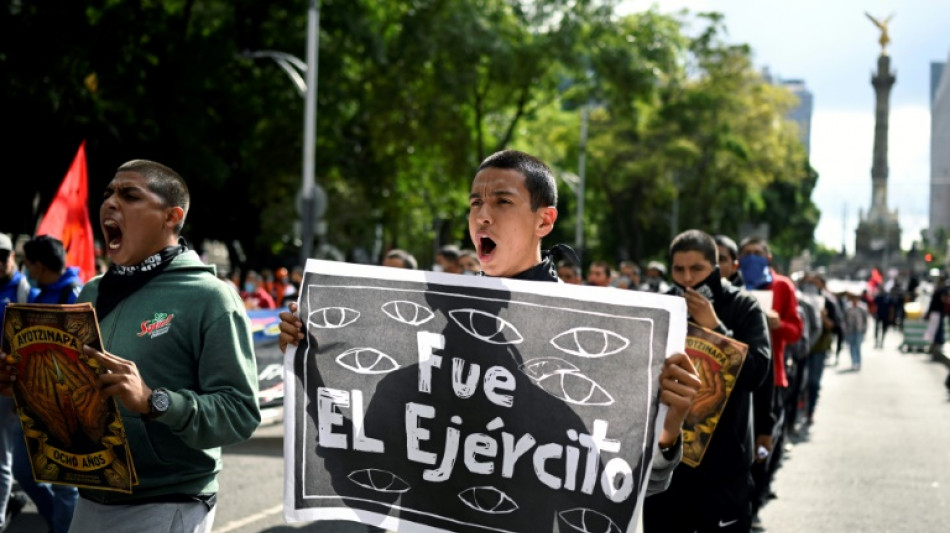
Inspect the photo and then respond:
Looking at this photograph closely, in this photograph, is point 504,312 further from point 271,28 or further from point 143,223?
point 271,28

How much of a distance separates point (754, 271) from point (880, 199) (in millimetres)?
87250

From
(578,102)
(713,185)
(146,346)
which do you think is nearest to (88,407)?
(146,346)

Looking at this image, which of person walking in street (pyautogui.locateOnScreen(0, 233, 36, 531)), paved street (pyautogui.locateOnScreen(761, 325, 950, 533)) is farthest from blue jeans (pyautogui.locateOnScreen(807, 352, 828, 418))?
person walking in street (pyautogui.locateOnScreen(0, 233, 36, 531))

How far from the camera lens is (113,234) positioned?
339cm

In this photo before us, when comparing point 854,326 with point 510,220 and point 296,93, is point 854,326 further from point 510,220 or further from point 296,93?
point 510,220

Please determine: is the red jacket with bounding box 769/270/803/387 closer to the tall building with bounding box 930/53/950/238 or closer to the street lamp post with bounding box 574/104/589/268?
A: the street lamp post with bounding box 574/104/589/268

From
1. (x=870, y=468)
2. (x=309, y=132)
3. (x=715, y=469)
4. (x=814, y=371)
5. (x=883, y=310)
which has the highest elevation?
(x=309, y=132)

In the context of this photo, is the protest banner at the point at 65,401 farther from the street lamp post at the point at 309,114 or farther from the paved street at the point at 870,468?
the street lamp post at the point at 309,114

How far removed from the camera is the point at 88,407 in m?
3.08

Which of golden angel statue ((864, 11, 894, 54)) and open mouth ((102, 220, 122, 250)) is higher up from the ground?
golden angel statue ((864, 11, 894, 54))

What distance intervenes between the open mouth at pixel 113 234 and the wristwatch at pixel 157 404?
54 cm

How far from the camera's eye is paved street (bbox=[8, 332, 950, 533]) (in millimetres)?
7707

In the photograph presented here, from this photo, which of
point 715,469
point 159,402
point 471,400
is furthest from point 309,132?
point 471,400

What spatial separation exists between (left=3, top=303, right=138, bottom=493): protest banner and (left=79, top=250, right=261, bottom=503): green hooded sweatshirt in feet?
0.38
